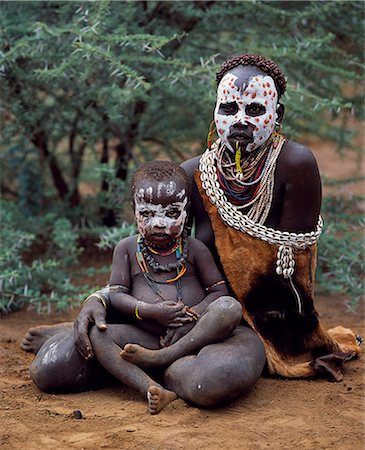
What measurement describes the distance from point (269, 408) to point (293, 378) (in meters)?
0.43

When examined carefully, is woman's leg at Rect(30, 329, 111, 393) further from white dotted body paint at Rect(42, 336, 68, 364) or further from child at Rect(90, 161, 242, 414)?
child at Rect(90, 161, 242, 414)

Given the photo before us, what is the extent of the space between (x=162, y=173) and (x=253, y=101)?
1.73 feet

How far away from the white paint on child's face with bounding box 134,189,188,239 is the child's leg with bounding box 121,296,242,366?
1.27 feet

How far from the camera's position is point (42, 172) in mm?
6633

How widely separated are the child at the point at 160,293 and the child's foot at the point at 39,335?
0.66m

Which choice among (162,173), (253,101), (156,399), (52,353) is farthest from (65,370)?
(253,101)

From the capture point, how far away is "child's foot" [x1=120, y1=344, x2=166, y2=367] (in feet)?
10.6

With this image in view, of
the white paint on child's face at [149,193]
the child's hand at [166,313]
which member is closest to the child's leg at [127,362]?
the child's hand at [166,313]

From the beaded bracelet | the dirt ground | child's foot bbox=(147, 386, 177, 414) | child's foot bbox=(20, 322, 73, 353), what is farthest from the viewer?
child's foot bbox=(20, 322, 73, 353)

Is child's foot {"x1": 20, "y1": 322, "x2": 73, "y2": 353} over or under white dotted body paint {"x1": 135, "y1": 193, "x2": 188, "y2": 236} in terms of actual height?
under

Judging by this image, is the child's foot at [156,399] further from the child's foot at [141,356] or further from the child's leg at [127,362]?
the child's foot at [141,356]

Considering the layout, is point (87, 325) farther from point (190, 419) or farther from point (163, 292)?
point (190, 419)

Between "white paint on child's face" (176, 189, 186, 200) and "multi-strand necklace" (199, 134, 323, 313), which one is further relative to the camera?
"multi-strand necklace" (199, 134, 323, 313)

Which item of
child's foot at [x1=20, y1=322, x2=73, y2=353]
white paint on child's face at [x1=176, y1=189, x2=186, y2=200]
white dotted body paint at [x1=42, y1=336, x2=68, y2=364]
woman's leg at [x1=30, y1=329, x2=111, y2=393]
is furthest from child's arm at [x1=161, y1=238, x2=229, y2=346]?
child's foot at [x1=20, y1=322, x2=73, y2=353]
